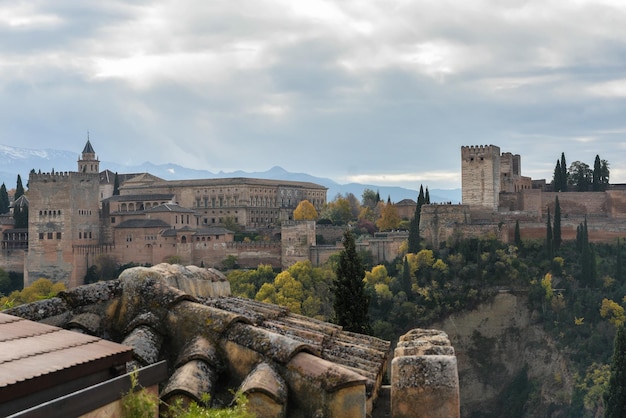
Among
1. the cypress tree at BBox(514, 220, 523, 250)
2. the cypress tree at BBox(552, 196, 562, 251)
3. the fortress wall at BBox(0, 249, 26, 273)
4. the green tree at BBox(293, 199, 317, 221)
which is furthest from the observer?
the green tree at BBox(293, 199, 317, 221)

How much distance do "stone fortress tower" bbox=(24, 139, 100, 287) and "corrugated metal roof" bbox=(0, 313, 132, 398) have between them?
61738mm

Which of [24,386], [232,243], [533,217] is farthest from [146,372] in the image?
[232,243]

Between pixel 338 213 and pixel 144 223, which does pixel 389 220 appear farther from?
pixel 144 223

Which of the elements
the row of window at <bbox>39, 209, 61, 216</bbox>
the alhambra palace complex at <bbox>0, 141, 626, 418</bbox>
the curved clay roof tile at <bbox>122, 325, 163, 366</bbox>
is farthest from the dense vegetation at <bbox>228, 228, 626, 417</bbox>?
the curved clay roof tile at <bbox>122, 325, 163, 366</bbox>

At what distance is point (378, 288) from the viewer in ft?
179

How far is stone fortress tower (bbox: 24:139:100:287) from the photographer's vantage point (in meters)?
65.8

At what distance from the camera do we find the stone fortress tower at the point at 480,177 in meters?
61.0

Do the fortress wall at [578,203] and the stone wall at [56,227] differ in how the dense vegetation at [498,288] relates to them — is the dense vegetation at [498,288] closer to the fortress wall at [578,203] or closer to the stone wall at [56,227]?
the fortress wall at [578,203]

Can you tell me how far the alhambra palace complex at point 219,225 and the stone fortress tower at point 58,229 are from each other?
0.24 ft

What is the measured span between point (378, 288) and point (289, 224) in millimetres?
12103

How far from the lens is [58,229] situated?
66000mm

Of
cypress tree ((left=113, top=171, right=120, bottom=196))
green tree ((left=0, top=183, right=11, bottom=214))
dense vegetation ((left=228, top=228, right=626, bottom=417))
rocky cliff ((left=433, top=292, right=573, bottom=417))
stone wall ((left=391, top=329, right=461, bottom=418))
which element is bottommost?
rocky cliff ((left=433, top=292, right=573, bottom=417))

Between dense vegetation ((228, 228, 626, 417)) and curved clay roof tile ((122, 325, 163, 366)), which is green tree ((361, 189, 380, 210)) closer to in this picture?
dense vegetation ((228, 228, 626, 417))

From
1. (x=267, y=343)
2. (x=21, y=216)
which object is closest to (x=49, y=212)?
(x=21, y=216)
